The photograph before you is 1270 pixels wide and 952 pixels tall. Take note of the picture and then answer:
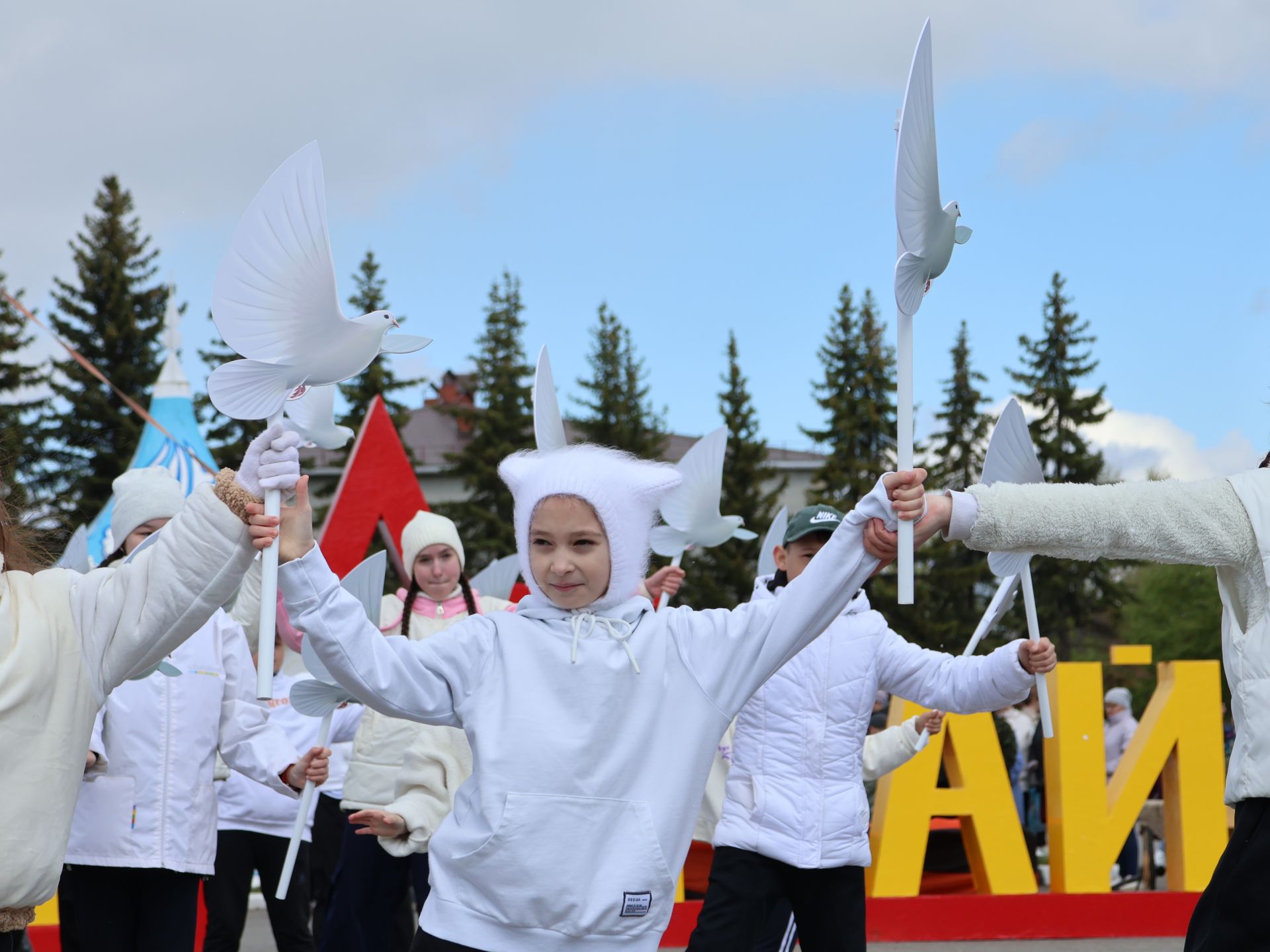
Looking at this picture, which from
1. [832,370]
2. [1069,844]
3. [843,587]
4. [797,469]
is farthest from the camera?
[797,469]

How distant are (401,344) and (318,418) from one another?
1.29 m

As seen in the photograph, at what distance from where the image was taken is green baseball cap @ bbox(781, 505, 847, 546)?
17.1ft

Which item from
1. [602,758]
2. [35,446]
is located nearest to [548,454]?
[602,758]

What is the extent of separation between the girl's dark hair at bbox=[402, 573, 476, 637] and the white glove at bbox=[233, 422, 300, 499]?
2.97 meters

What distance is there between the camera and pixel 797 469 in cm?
4269

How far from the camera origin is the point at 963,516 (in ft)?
9.41

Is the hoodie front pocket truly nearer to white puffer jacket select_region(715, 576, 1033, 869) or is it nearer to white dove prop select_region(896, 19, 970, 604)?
white dove prop select_region(896, 19, 970, 604)

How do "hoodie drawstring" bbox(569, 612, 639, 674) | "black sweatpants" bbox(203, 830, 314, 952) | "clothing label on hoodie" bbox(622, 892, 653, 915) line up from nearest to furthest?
"clothing label on hoodie" bbox(622, 892, 653, 915), "hoodie drawstring" bbox(569, 612, 639, 674), "black sweatpants" bbox(203, 830, 314, 952)

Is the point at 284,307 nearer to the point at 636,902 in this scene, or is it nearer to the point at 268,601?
the point at 268,601

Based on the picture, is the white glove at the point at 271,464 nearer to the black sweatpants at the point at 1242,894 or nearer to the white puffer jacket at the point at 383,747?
the black sweatpants at the point at 1242,894

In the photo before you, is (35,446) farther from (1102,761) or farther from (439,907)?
(439,907)

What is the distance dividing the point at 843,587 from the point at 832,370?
35646 millimetres

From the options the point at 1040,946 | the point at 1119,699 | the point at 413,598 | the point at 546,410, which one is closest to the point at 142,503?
the point at 413,598

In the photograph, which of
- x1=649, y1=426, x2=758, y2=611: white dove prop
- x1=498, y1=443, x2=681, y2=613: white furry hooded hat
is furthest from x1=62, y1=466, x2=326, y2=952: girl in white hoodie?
x1=649, y1=426, x2=758, y2=611: white dove prop
